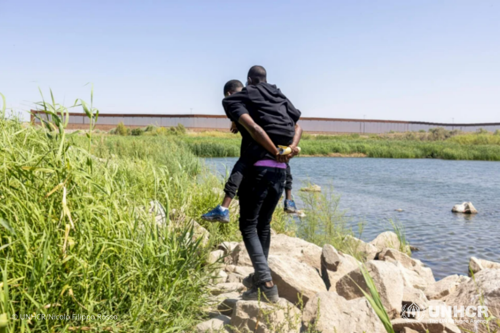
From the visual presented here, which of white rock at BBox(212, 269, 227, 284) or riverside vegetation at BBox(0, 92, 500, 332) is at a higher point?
riverside vegetation at BBox(0, 92, 500, 332)

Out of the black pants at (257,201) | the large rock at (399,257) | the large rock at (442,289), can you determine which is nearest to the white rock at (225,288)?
the black pants at (257,201)

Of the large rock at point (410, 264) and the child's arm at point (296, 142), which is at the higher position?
the child's arm at point (296, 142)

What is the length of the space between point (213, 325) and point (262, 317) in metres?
0.36

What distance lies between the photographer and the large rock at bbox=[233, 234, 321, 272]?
4.61 metres

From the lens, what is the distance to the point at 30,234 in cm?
261

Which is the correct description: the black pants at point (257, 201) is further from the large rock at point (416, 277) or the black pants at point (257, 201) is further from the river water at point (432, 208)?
the river water at point (432, 208)

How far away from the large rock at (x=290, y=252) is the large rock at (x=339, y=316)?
1481mm

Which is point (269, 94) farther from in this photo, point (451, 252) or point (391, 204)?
point (391, 204)

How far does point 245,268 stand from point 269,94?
184 cm

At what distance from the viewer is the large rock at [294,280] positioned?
345cm

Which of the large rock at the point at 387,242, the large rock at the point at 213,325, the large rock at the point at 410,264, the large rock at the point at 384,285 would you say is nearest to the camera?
the large rock at the point at 213,325

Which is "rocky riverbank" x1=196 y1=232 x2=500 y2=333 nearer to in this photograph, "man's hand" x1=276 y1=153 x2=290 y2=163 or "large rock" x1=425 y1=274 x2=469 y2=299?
"large rock" x1=425 y1=274 x2=469 y2=299

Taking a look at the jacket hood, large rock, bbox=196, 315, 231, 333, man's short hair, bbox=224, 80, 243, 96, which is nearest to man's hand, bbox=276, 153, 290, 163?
the jacket hood

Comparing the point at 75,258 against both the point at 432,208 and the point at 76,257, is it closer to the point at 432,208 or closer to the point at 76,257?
the point at 76,257
